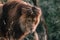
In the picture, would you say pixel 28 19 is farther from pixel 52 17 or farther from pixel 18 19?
pixel 52 17

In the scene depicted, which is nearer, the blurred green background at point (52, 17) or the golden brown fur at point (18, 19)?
the golden brown fur at point (18, 19)

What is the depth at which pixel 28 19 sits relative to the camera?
190 centimetres

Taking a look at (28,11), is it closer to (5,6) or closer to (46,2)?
(5,6)

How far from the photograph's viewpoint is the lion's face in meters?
1.89

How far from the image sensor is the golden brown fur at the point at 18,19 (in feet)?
6.23

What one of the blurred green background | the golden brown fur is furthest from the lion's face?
the blurred green background

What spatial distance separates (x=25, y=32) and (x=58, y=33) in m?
2.35

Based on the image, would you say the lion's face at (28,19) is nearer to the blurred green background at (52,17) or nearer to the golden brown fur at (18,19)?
the golden brown fur at (18,19)

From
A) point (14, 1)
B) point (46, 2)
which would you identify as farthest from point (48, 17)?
point (14, 1)

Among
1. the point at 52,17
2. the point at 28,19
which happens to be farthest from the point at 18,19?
the point at 52,17

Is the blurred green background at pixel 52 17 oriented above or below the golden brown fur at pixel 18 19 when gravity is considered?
below

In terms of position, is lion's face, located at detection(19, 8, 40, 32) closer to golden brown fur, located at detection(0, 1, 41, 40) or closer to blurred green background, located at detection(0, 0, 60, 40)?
golden brown fur, located at detection(0, 1, 41, 40)

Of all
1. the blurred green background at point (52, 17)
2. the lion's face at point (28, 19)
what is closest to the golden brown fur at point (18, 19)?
the lion's face at point (28, 19)

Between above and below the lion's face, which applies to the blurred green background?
below
